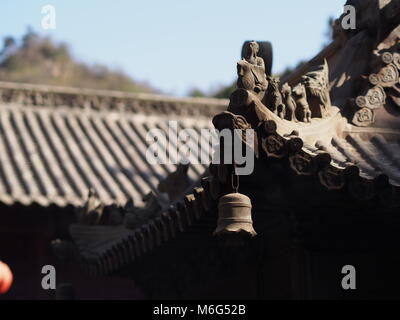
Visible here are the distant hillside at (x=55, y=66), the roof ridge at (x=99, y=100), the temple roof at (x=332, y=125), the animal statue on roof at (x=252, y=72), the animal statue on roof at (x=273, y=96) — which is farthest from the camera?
the distant hillside at (x=55, y=66)

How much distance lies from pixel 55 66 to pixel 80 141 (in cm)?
4627

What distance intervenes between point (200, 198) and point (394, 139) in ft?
4.82

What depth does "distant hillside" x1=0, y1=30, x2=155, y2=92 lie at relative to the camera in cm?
5878

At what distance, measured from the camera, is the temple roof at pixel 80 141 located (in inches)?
519

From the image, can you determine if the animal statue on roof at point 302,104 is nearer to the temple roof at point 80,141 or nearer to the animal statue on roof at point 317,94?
the animal statue on roof at point 317,94

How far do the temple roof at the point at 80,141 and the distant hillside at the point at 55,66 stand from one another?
4051 centimetres

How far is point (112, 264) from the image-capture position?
8359 millimetres

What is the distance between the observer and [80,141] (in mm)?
15461

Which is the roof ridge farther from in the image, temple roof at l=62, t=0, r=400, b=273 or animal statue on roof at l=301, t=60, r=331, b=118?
animal statue on roof at l=301, t=60, r=331, b=118

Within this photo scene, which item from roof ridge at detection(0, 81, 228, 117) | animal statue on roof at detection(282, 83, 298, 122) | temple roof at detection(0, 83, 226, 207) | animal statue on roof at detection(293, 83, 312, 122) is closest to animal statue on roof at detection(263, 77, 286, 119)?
animal statue on roof at detection(282, 83, 298, 122)

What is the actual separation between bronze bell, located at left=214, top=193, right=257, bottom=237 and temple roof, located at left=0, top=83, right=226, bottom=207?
740 centimetres

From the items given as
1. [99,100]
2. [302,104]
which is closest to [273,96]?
[302,104]

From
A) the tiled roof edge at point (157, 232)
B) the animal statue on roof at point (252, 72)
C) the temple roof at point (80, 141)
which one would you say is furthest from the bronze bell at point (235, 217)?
the temple roof at point (80, 141)
